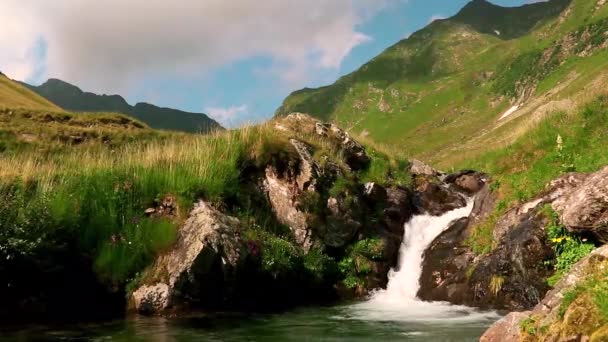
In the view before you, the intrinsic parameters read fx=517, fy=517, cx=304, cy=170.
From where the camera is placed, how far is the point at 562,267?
14.2m

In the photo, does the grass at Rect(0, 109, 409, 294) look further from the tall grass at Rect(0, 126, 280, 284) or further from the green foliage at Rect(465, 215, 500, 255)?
the green foliage at Rect(465, 215, 500, 255)

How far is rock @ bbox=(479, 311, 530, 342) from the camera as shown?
28.4 ft

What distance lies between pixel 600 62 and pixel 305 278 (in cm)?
16649

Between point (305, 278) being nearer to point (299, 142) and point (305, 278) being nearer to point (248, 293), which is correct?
point (248, 293)

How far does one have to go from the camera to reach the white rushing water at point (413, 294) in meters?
14.5

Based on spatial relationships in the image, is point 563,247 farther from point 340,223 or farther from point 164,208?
point 164,208

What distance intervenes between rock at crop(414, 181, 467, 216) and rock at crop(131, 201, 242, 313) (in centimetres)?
1163

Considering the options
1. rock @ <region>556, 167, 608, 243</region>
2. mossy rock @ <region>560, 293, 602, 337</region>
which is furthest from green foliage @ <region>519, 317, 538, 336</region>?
rock @ <region>556, 167, 608, 243</region>

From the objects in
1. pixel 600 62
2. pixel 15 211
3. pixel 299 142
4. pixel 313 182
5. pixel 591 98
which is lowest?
pixel 15 211

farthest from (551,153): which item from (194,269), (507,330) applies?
(194,269)

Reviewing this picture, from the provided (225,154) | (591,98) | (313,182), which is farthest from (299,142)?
(591,98)

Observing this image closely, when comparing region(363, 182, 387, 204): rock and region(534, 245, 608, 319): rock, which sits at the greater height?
region(363, 182, 387, 204): rock

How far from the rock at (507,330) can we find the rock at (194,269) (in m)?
8.26

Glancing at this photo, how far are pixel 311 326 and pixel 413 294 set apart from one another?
5924 mm
